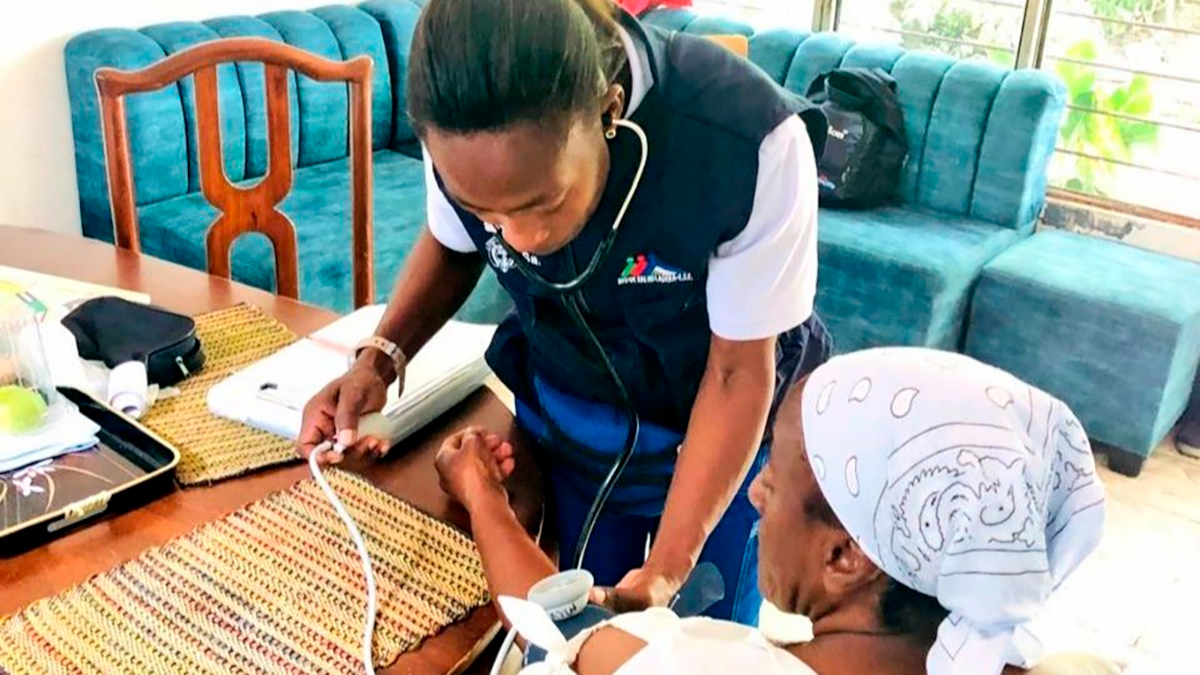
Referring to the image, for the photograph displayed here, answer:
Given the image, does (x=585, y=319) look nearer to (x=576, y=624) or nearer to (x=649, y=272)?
(x=649, y=272)

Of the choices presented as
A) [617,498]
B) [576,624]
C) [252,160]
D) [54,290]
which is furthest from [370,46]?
[576,624]

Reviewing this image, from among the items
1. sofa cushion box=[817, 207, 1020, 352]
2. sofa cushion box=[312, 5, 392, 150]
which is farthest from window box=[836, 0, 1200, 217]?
sofa cushion box=[312, 5, 392, 150]

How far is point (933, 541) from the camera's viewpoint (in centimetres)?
78

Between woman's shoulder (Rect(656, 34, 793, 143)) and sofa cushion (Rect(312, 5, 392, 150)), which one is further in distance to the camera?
sofa cushion (Rect(312, 5, 392, 150))

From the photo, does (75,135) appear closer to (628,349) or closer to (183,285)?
(183,285)

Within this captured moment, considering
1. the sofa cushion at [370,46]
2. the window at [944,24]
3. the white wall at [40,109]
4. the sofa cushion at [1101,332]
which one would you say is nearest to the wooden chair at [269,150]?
the white wall at [40,109]

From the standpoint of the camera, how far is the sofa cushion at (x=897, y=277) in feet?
9.49

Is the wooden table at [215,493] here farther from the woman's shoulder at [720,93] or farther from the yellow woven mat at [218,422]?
the woman's shoulder at [720,93]

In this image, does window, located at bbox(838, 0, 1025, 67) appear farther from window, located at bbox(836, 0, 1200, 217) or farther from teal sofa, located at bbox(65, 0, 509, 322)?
teal sofa, located at bbox(65, 0, 509, 322)

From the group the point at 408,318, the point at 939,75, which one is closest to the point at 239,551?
the point at 408,318

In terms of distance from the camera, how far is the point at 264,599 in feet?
3.24

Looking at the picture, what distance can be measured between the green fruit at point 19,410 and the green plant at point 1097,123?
2.97m

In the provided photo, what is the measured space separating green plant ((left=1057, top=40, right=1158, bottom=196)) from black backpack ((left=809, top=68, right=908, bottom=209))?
0.54 meters

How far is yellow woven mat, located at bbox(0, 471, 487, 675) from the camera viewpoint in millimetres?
923
